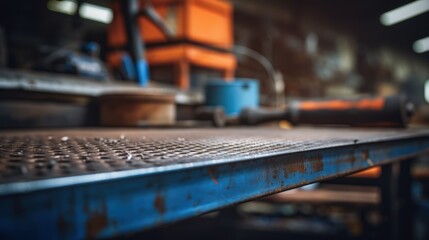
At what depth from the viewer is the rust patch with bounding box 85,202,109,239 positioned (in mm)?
246

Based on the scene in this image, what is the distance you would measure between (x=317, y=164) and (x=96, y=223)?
15.1 inches

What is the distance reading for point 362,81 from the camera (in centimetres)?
797

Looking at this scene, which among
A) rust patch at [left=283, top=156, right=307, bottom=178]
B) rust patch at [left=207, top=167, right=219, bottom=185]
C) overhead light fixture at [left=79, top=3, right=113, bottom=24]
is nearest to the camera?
rust patch at [left=207, top=167, right=219, bottom=185]

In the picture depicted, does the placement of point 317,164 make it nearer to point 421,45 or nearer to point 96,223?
point 96,223

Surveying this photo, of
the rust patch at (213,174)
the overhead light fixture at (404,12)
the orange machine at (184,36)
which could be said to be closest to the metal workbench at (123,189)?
the rust patch at (213,174)

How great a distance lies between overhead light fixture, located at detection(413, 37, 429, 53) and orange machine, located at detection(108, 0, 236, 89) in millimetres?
9419

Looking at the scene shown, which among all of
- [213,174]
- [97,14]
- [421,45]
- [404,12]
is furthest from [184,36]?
[421,45]

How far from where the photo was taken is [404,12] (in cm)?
666

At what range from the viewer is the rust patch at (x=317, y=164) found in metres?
0.49

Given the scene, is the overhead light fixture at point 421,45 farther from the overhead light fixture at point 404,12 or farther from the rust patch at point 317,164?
the rust patch at point 317,164

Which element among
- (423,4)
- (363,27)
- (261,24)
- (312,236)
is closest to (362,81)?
(363,27)

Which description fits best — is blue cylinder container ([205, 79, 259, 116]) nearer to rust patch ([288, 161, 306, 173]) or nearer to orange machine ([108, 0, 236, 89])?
orange machine ([108, 0, 236, 89])

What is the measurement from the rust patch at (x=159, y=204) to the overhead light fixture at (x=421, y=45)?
11.5 m

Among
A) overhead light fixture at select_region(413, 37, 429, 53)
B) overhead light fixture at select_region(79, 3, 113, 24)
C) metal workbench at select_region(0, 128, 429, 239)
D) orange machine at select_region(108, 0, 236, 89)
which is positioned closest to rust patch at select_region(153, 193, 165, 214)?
metal workbench at select_region(0, 128, 429, 239)
